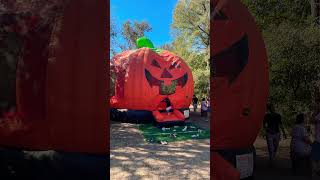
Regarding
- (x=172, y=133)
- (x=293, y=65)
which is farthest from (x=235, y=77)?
(x=172, y=133)

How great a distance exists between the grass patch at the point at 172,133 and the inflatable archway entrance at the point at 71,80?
8.05 metres

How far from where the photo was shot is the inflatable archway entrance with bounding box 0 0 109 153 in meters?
4.59

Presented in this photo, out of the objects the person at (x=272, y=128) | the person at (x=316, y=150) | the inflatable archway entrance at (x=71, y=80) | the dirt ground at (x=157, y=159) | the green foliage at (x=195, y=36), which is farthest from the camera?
the green foliage at (x=195, y=36)

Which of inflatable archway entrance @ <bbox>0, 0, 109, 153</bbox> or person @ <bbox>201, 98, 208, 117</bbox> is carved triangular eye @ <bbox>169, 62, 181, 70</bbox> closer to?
person @ <bbox>201, 98, 208, 117</bbox>

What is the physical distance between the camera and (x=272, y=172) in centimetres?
786

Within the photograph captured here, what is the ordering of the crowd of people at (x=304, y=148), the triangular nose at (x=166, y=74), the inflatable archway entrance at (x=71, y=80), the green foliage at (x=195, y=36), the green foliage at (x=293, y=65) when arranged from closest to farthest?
the inflatable archway entrance at (x=71, y=80) → the crowd of people at (x=304, y=148) → the green foliage at (x=293, y=65) → the triangular nose at (x=166, y=74) → the green foliage at (x=195, y=36)

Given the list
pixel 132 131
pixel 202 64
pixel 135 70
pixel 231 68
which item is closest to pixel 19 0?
pixel 231 68

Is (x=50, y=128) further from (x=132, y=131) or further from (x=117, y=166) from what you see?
(x=132, y=131)

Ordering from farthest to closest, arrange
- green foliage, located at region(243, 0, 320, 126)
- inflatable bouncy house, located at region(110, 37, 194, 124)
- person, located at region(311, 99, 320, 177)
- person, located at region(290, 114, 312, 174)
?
1. inflatable bouncy house, located at region(110, 37, 194, 124)
2. green foliage, located at region(243, 0, 320, 126)
3. person, located at region(290, 114, 312, 174)
4. person, located at region(311, 99, 320, 177)

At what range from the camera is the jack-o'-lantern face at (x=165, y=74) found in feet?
56.6

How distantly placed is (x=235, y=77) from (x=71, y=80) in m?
2.19

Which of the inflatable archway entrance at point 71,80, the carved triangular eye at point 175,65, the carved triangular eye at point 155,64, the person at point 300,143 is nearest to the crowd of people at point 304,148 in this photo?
the person at point 300,143

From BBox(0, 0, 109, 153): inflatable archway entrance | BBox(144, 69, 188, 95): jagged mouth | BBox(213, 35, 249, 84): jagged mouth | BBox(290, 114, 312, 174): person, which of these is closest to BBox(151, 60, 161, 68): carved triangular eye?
BBox(144, 69, 188, 95): jagged mouth

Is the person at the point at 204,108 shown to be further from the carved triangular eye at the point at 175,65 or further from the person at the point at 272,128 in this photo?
the person at the point at 272,128
